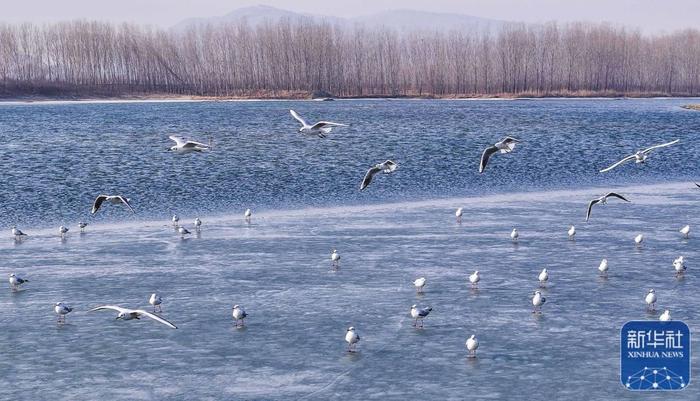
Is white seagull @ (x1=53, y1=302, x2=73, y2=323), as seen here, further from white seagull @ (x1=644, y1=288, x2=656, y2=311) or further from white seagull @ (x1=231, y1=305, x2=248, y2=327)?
white seagull @ (x1=644, y1=288, x2=656, y2=311)

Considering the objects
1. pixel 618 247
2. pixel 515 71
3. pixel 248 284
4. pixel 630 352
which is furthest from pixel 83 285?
pixel 515 71

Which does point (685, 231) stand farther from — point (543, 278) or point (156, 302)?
point (156, 302)

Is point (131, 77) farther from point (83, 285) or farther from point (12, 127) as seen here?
point (83, 285)

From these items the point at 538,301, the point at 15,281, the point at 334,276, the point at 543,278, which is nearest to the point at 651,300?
the point at 538,301

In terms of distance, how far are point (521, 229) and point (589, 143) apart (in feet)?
120

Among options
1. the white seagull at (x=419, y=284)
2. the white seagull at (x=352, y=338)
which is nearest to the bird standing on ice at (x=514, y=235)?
the white seagull at (x=419, y=284)

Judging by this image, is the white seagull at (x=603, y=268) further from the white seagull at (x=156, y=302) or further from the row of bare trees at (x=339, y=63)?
the row of bare trees at (x=339, y=63)

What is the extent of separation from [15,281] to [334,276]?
291 inches

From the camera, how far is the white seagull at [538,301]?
1864cm

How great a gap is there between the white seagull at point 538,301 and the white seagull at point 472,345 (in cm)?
305

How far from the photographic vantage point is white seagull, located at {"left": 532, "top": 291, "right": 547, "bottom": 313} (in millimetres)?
18641

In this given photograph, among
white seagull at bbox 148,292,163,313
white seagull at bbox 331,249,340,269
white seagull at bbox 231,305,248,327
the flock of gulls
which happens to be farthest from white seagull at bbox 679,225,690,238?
white seagull at bbox 148,292,163,313

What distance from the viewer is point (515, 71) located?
6250 inches

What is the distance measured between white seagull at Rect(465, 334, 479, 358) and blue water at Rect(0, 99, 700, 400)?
0.86 feet
